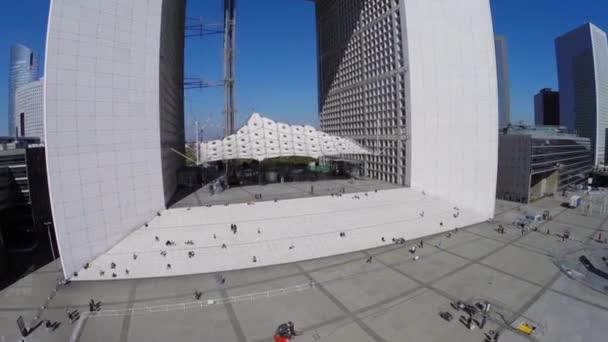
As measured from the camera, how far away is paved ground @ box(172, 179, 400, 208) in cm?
2727

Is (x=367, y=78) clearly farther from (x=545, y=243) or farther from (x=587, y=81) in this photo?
(x=587, y=81)

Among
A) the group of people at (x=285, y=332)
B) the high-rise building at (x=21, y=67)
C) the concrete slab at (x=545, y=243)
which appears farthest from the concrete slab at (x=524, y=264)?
the high-rise building at (x=21, y=67)

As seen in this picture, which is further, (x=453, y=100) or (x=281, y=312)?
(x=453, y=100)

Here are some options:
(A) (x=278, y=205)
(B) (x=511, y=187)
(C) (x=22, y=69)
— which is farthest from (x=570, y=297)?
(C) (x=22, y=69)

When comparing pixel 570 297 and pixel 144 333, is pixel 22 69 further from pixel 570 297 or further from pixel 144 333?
pixel 570 297

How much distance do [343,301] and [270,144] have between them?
20015 millimetres

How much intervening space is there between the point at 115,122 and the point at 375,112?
30.6 meters

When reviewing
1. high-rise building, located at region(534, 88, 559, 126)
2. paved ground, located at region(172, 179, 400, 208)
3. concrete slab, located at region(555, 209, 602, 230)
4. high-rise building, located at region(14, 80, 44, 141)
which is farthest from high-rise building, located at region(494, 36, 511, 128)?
high-rise building, located at region(14, 80, 44, 141)

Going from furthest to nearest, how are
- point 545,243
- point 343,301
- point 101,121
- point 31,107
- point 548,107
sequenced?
point 548,107 < point 31,107 < point 545,243 < point 101,121 < point 343,301

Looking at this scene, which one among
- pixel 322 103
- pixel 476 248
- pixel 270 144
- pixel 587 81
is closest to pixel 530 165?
pixel 476 248

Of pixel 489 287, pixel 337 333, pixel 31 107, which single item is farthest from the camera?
pixel 31 107

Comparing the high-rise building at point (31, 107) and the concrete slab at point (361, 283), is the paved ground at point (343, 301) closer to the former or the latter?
the concrete slab at point (361, 283)

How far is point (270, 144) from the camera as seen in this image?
32750 mm

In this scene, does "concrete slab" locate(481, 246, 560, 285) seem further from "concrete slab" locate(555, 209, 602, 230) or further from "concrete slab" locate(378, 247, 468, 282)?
"concrete slab" locate(555, 209, 602, 230)
